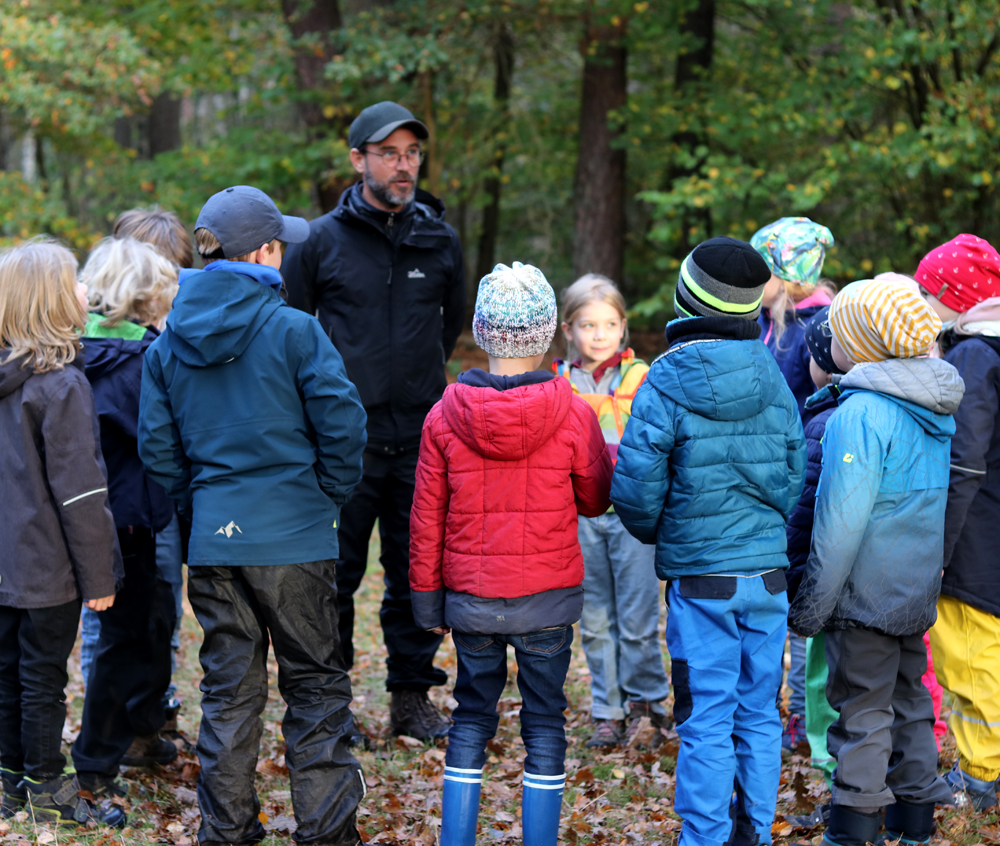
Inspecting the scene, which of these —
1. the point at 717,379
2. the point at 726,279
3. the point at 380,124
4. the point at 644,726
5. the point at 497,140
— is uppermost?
the point at 497,140

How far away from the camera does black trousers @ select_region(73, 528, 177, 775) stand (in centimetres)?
412

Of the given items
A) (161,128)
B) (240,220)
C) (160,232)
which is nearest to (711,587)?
(240,220)

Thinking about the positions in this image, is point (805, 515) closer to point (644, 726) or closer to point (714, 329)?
point (714, 329)

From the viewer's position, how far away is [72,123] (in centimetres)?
1298

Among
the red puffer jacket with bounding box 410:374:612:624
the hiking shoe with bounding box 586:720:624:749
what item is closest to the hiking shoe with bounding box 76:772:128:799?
the red puffer jacket with bounding box 410:374:612:624

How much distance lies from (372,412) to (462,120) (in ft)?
32.8

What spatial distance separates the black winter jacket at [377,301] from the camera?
185 inches

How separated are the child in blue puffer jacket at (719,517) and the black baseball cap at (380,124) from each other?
1999 mm

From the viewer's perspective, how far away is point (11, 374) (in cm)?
371

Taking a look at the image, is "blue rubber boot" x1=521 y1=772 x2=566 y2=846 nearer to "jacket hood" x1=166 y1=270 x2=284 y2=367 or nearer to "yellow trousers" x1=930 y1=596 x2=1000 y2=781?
"yellow trousers" x1=930 y1=596 x2=1000 y2=781

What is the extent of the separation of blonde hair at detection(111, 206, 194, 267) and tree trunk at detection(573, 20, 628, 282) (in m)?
8.82

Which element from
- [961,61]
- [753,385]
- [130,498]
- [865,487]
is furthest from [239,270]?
[961,61]

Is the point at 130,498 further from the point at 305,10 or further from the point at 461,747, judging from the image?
the point at 305,10

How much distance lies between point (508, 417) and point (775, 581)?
110 cm
